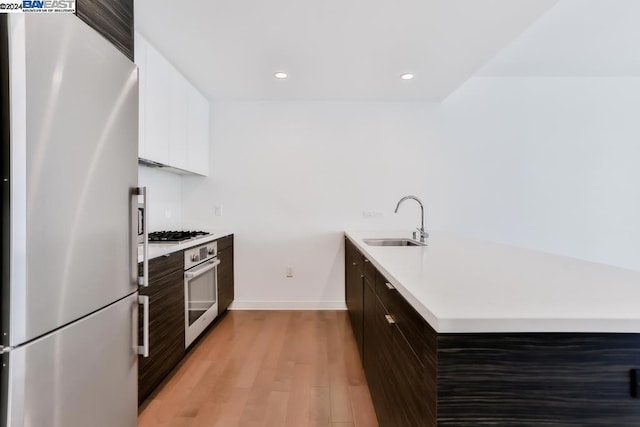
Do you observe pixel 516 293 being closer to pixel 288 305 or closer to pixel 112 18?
pixel 112 18

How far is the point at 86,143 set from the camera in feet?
3.49

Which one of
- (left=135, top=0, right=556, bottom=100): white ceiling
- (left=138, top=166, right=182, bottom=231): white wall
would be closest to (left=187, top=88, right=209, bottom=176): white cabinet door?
(left=135, top=0, right=556, bottom=100): white ceiling

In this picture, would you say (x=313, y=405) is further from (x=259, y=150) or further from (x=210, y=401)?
(x=259, y=150)

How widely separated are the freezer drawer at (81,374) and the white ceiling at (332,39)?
1.75 meters

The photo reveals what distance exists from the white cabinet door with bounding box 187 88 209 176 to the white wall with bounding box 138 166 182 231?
0.33m

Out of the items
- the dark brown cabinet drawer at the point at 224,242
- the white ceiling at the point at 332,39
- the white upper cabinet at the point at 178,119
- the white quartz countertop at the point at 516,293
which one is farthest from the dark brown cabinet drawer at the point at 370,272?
the white upper cabinet at the point at 178,119

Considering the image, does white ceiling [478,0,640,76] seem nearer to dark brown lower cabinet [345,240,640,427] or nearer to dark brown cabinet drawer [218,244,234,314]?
dark brown lower cabinet [345,240,640,427]

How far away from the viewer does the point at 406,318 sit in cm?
99

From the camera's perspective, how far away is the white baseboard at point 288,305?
357cm

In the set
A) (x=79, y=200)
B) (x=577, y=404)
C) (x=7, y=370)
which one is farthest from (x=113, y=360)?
(x=577, y=404)

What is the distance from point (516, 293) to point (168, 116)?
2662 millimetres

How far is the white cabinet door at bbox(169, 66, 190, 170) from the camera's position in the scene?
102 inches

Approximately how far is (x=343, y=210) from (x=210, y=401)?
7.45 feet

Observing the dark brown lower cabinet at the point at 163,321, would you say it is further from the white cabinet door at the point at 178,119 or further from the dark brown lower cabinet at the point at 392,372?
the dark brown lower cabinet at the point at 392,372
